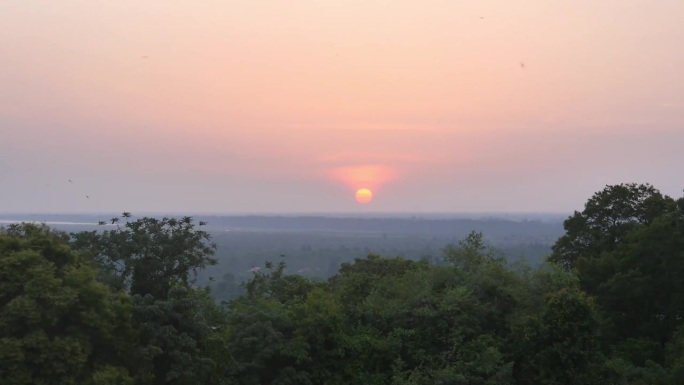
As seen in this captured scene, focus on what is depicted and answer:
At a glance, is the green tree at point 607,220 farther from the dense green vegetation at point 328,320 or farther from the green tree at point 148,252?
the green tree at point 148,252

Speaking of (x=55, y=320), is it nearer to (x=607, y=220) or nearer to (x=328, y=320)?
(x=328, y=320)

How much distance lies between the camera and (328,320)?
63.1 feet

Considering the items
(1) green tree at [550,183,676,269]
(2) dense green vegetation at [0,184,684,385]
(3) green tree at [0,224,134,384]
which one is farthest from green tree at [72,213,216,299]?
(1) green tree at [550,183,676,269]

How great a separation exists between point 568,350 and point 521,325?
1.52m

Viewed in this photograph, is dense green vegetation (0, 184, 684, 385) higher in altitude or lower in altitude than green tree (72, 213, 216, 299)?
lower

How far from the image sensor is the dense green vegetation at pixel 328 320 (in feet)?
47.8

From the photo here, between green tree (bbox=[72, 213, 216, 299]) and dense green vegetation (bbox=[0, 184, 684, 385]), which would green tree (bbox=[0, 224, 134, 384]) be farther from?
green tree (bbox=[72, 213, 216, 299])

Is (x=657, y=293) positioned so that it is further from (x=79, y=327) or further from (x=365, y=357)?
(x=79, y=327)

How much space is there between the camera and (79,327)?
14805 millimetres

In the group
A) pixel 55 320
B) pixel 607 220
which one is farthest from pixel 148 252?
pixel 607 220

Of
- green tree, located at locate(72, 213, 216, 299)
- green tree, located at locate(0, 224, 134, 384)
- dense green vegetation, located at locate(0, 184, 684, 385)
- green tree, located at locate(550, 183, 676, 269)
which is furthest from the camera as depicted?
green tree, located at locate(550, 183, 676, 269)

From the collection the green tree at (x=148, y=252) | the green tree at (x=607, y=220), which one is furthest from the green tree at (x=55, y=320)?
the green tree at (x=607, y=220)

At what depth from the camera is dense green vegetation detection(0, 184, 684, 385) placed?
14578 millimetres

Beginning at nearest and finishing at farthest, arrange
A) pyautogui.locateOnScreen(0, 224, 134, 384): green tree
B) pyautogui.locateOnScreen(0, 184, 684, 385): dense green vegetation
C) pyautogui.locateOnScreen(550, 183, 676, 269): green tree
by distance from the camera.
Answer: pyautogui.locateOnScreen(0, 224, 134, 384): green tree → pyautogui.locateOnScreen(0, 184, 684, 385): dense green vegetation → pyautogui.locateOnScreen(550, 183, 676, 269): green tree
